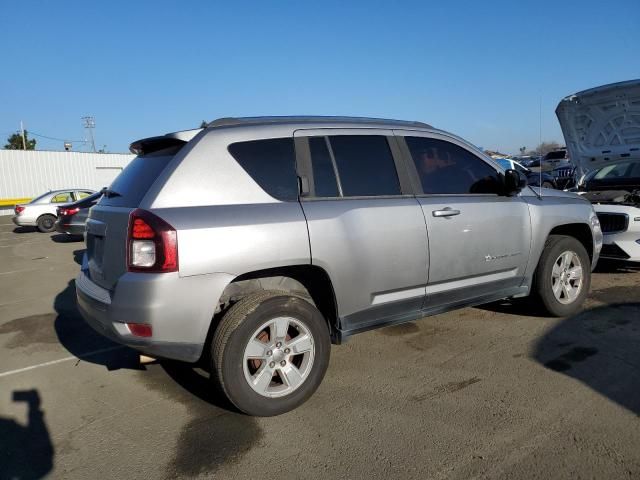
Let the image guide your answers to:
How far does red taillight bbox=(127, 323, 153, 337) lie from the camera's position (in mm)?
2779

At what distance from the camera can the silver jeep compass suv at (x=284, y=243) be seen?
9.23 ft

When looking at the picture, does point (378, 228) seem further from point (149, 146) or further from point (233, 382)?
point (149, 146)

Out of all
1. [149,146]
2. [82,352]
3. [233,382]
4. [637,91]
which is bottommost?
[82,352]

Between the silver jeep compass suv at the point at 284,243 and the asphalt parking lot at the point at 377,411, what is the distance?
1.25 ft

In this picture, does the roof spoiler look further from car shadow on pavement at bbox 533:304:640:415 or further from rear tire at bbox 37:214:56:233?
rear tire at bbox 37:214:56:233

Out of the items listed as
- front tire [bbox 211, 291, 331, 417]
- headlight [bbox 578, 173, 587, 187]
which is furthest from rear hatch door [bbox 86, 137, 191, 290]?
headlight [bbox 578, 173, 587, 187]

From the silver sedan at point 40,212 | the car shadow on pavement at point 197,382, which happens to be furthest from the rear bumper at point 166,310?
the silver sedan at point 40,212

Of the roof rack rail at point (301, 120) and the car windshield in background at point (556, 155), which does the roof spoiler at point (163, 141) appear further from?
the car windshield in background at point (556, 155)

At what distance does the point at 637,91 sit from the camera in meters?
7.09

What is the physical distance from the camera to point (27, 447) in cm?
284

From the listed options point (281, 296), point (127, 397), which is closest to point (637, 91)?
point (281, 296)

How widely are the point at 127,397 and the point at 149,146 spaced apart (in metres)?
1.85

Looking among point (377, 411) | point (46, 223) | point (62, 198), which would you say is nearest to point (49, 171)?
point (62, 198)

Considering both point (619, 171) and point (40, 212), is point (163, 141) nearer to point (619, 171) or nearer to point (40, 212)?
point (619, 171)
